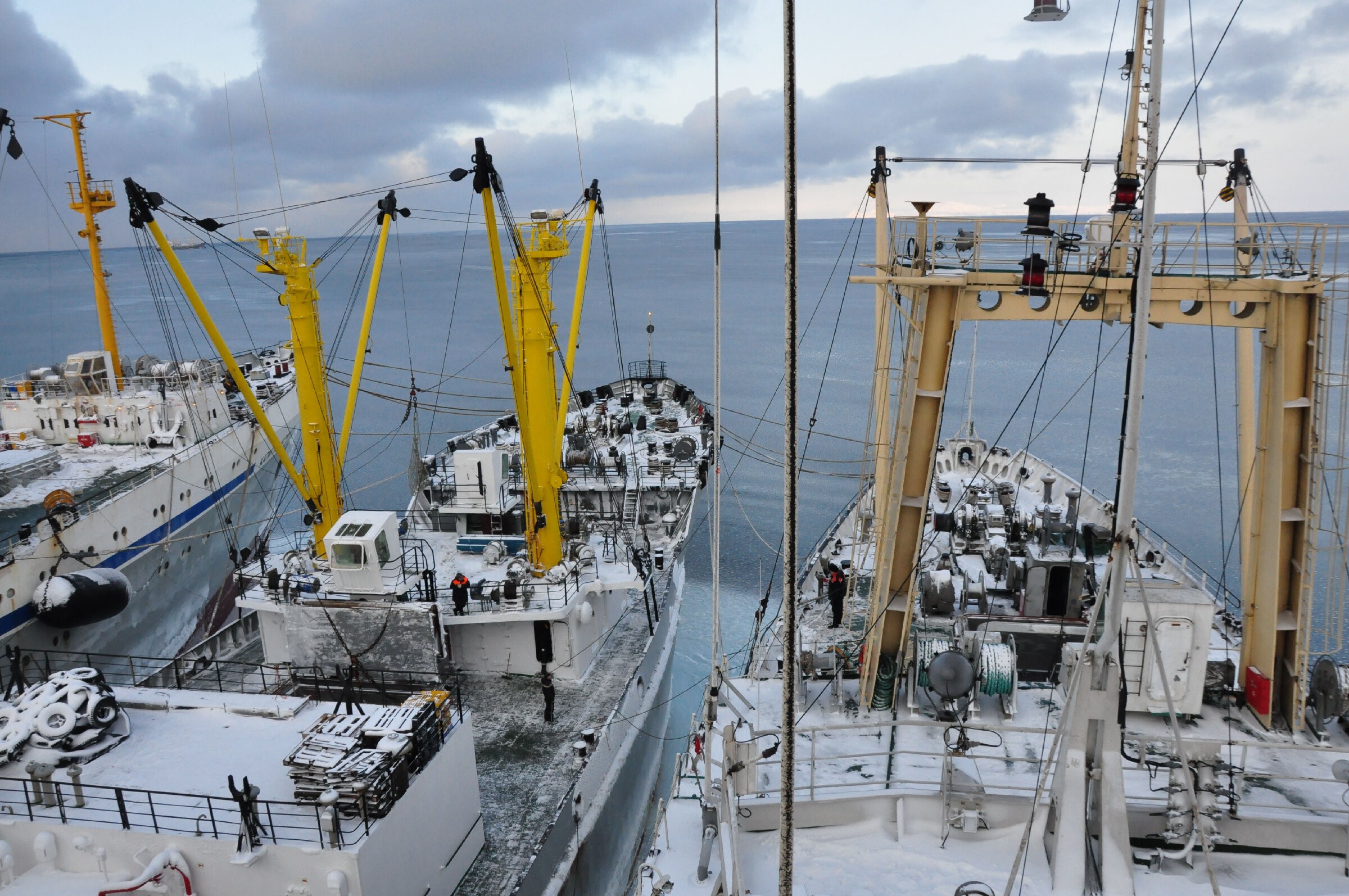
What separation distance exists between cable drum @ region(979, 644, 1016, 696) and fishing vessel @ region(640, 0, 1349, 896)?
0.05m

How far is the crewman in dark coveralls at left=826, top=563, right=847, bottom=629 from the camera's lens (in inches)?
733

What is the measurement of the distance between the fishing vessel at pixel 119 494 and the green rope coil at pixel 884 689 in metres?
13.4

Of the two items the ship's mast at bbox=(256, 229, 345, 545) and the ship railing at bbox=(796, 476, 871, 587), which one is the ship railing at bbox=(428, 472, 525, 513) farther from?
the ship railing at bbox=(796, 476, 871, 587)

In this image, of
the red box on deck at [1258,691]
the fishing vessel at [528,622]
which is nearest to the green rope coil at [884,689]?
the fishing vessel at [528,622]

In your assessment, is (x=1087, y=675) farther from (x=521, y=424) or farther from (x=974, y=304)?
(x=521, y=424)

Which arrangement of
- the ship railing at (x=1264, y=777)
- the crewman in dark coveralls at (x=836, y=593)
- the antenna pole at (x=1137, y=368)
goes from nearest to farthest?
the antenna pole at (x=1137, y=368)
the ship railing at (x=1264, y=777)
the crewman in dark coveralls at (x=836, y=593)

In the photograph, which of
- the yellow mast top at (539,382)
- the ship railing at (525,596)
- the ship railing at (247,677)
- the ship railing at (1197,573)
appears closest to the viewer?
the ship railing at (247,677)

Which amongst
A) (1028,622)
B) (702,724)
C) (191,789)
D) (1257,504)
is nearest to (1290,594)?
(1257,504)

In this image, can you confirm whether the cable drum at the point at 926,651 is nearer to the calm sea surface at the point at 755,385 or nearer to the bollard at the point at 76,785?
the calm sea surface at the point at 755,385

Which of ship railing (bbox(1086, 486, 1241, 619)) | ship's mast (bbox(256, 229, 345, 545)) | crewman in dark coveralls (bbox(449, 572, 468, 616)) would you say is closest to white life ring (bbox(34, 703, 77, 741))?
crewman in dark coveralls (bbox(449, 572, 468, 616))

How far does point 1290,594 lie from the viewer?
46.9ft

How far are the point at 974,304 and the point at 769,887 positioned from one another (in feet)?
28.3

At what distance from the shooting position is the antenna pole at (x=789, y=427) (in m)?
5.38

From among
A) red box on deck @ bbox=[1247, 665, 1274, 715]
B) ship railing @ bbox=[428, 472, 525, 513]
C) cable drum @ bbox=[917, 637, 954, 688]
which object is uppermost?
ship railing @ bbox=[428, 472, 525, 513]
